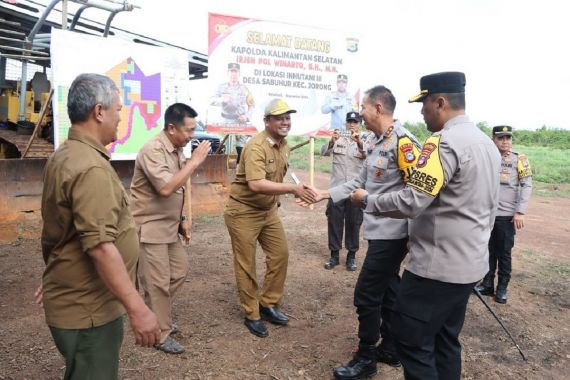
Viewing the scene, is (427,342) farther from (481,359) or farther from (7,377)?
(7,377)

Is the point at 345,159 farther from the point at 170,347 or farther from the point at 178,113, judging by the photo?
the point at 170,347

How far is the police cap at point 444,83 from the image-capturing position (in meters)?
2.41

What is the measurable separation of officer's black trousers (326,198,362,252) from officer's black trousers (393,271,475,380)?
3.33 m

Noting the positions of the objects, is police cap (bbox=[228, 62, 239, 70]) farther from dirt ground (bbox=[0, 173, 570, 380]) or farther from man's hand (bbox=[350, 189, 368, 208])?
man's hand (bbox=[350, 189, 368, 208])

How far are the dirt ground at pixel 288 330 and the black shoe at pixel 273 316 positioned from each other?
0.31ft

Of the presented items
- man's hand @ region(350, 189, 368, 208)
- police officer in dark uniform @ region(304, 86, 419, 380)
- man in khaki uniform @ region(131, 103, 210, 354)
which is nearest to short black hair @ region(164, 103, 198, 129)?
man in khaki uniform @ region(131, 103, 210, 354)

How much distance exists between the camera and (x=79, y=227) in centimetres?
172

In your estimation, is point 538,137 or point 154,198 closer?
point 154,198

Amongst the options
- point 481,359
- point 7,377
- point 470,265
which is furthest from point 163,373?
point 481,359

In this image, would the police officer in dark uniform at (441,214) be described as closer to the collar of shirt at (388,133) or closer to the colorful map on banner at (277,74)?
the collar of shirt at (388,133)

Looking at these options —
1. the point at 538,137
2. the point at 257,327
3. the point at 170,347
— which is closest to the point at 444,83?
the point at 257,327

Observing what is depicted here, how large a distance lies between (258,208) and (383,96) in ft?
4.78

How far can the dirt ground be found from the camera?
335 centimetres

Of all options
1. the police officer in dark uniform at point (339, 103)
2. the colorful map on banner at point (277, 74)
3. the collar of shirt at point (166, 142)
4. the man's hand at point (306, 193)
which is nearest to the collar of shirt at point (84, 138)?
the collar of shirt at point (166, 142)
